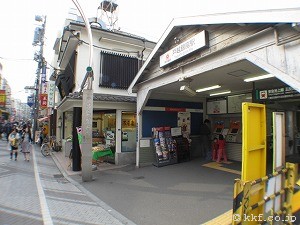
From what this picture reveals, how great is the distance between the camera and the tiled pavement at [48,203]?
5.00 m

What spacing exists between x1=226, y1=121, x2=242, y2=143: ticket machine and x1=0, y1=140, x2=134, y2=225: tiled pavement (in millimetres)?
7050

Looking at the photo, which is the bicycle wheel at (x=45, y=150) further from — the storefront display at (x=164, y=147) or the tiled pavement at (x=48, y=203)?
the storefront display at (x=164, y=147)

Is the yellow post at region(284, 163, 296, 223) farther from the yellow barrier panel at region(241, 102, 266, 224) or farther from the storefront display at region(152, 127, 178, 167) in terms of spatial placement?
the storefront display at region(152, 127, 178, 167)

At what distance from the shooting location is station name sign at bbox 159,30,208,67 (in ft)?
20.2

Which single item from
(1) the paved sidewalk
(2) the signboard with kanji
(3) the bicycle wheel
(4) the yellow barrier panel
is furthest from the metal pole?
(2) the signboard with kanji

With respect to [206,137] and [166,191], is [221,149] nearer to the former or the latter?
[206,137]

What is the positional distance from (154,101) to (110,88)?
3047 millimetres

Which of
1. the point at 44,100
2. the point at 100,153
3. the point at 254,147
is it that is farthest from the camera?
the point at 44,100

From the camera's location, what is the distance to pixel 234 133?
10.7m

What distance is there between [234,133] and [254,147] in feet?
24.8

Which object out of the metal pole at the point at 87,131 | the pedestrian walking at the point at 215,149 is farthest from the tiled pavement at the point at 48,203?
the pedestrian walking at the point at 215,149

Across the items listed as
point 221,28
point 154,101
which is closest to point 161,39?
point 221,28

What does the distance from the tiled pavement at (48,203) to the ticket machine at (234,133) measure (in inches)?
278

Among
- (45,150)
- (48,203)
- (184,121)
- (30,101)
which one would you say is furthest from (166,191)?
(30,101)
